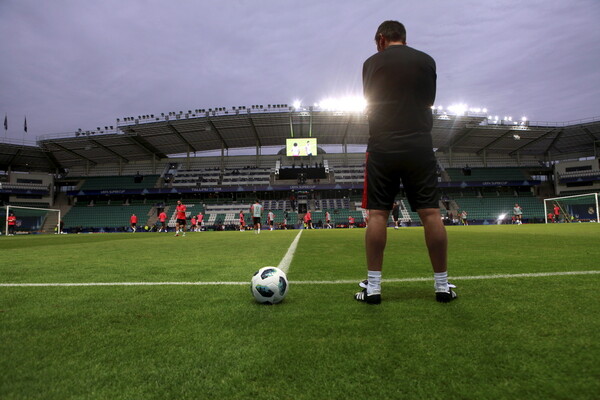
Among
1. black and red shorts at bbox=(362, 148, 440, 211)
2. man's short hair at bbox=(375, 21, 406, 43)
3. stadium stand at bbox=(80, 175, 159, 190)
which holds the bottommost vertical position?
black and red shorts at bbox=(362, 148, 440, 211)

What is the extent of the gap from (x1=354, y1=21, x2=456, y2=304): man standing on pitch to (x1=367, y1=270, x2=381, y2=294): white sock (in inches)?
1.3

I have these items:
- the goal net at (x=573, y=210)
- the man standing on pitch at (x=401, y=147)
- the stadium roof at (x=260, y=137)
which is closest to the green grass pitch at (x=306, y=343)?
the man standing on pitch at (x=401, y=147)

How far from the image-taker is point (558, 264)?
355cm

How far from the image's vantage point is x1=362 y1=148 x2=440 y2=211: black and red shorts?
8.08ft

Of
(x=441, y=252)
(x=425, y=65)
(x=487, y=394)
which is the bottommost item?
(x=487, y=394)

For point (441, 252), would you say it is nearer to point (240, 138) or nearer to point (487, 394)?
point (487, 394)

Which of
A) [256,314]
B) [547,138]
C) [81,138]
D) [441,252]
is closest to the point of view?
[256,314]

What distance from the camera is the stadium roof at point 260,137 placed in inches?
1352

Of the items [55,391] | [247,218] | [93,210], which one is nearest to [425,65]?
[55,391]

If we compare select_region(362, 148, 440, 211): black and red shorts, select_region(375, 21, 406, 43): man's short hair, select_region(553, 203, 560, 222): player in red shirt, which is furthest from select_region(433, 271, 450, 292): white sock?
select_region(553, 203, 560, 222): player in red shirt

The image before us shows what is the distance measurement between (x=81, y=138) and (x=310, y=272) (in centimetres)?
3969

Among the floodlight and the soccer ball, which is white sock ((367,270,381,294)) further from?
the floodlight

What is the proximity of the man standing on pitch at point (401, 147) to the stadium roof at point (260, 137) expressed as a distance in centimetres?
3218

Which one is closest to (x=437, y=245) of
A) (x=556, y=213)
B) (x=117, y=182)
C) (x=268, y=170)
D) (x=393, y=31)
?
(x=393, y=31)
